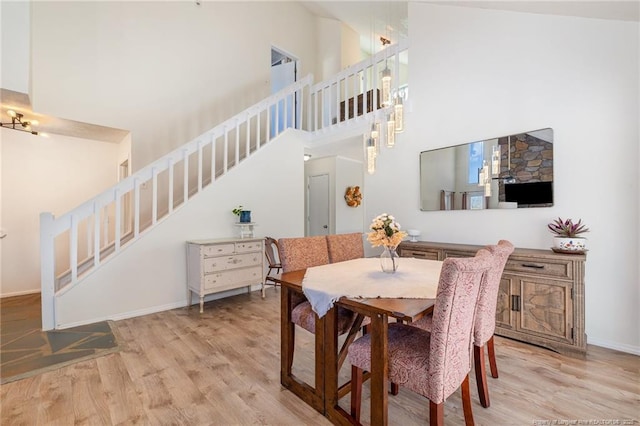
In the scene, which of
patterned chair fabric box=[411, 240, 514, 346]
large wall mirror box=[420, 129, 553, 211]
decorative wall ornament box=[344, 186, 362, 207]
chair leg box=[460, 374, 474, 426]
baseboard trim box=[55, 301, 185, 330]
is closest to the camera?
chair leg box=[460, 374, 474, 426]

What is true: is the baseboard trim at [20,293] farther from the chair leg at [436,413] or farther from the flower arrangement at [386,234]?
the chair leg at [436,413]

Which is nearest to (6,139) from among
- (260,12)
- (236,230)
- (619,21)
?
(236,230)

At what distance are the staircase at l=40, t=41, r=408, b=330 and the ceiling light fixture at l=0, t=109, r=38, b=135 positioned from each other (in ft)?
4.64

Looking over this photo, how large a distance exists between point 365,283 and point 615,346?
2527 millimetres

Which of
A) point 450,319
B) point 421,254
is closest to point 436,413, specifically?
point 450,319

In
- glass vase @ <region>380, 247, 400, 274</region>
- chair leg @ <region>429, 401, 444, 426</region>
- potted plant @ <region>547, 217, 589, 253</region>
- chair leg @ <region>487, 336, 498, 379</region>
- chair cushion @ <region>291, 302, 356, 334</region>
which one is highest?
potted plant @ <region>547, 217, 589, 253</region>

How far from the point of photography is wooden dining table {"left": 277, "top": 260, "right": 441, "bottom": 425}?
1.41m

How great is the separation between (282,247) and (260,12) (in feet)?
18.5

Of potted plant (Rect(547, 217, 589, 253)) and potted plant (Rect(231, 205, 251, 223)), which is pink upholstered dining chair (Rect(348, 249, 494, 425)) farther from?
potted plant (Rect(231, 205, 251, 223))

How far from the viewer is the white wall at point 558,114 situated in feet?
8.16

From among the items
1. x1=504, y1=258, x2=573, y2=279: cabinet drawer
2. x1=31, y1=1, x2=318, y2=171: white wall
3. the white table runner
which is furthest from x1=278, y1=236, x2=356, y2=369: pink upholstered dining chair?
x1=31, y1=1, x2=318, y2=171: white wall

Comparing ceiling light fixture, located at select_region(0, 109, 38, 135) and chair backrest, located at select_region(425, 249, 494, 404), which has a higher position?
ceiling light fixture, located at select_region(0, 109, 38, 135)

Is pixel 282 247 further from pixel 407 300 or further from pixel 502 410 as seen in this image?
pixel 502 410

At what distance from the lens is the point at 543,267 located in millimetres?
2545
